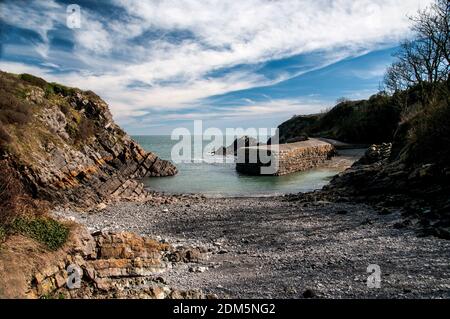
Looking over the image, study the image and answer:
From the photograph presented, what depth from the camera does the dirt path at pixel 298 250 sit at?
9656mm

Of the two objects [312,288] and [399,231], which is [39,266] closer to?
[312,288]

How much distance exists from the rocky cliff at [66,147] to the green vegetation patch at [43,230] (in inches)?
364

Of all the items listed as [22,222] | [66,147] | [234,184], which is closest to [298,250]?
[22,222]

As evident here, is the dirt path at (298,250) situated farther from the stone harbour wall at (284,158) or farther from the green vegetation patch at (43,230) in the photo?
the stone harbour wall at (284,158)

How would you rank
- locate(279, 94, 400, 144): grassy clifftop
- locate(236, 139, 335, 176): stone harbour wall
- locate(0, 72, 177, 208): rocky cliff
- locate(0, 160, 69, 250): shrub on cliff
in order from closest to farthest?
locate(0, 160, 69, 250): shrub on cliff
locate(0, 72, 177, 208): rocky cliff
locate(236, 139, 335, 176): stone harbour wall
locate(279, 94, 400, 144): grassy clifftop

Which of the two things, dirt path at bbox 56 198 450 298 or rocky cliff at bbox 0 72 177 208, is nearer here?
dirt path at bbox 56 198 450 298

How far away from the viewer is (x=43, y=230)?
34.2 ft

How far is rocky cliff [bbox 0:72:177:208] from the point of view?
1003 inches

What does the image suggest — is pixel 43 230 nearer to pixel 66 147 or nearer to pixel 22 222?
pixel 22 222

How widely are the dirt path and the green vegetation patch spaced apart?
3.56 m

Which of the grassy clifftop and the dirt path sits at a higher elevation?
the grassy clifftop

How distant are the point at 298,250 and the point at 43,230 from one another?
9.03m

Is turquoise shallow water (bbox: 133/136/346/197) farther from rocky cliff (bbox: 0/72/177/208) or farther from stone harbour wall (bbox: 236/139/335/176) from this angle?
rocky cliff (bbox: 0/72/177/208)

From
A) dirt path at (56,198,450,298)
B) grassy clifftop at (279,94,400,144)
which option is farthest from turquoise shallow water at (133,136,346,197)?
grassy clifftop at (279,94,400,144)
